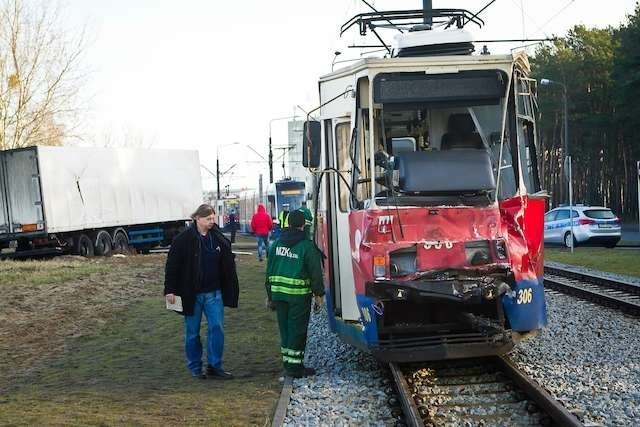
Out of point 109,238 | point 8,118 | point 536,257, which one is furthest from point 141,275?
point 536,257

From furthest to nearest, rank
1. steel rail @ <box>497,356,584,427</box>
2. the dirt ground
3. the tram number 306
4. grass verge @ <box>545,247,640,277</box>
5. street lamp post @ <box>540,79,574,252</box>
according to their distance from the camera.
Result: street lamp post @ <box>540,79,574,252</box>, grass verge @ <box>545,247,640,277</box>, the dirt ground, the tram number 306, steel rail @ <box>497,356,584,427</box>

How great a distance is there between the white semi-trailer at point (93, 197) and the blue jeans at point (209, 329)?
1920cm

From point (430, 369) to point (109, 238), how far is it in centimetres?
2408

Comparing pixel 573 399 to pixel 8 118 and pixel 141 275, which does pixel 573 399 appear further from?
pixel 8 118

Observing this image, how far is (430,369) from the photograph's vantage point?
31.0ft

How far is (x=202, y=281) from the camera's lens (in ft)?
30.9

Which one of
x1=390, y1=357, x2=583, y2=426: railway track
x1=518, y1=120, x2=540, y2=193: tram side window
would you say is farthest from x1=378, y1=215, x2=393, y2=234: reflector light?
x1=518, y1=120, x2=540, y2=193: tram side window

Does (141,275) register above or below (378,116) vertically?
below

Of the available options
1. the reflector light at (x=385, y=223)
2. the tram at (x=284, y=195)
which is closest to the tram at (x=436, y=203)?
the reflector light at (x=385, y=223)

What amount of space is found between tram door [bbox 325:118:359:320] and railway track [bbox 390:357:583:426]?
2.85ft

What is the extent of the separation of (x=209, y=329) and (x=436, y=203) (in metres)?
2.70

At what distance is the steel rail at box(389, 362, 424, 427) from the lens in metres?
6.85

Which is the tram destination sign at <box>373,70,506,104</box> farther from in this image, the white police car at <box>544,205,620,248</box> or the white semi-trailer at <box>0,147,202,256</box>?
the white police car at <box>544,205,620,248</box>

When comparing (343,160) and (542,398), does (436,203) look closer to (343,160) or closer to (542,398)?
(343,160)
